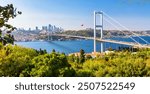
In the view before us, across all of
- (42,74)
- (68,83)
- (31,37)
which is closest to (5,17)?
(68,83)

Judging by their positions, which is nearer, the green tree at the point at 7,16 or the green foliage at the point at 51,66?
the green tree at the point at 7,16

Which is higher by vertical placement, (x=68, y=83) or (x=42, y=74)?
(x=68, y=83)

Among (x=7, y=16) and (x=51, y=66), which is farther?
(x=51, y=66)

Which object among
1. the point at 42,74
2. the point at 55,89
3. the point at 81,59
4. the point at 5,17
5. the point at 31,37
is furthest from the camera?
the point at 31,37

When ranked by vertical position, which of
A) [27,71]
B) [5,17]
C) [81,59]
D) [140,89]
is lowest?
[81,59]

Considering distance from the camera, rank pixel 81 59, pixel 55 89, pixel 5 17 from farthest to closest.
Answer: pixel 81 59 → pixel 5 17 → pixel 55 89

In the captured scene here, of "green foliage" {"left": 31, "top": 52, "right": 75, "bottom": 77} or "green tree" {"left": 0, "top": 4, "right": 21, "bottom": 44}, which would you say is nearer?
"green tree" {"left": 0, "top": 4, "right": 21, "bottom": 44}

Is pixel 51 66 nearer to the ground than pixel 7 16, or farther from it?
nearer to the ground

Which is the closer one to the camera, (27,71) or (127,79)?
(127,79)

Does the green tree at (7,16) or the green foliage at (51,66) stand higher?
the green tree at (7,16)

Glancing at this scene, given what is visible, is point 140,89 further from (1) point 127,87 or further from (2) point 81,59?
(2) point 81,59

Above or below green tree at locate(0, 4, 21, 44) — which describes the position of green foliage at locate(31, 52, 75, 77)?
below
